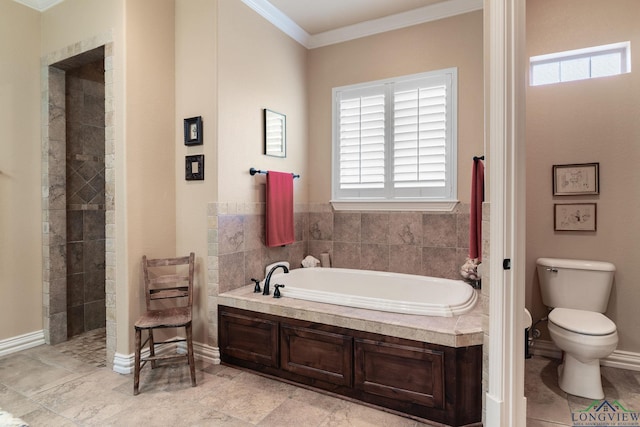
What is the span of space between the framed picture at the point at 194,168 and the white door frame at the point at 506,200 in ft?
6.99

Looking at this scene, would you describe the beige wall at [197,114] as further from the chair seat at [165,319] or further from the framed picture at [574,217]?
the framed picture at [574,217]

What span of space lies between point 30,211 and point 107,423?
6.89ft

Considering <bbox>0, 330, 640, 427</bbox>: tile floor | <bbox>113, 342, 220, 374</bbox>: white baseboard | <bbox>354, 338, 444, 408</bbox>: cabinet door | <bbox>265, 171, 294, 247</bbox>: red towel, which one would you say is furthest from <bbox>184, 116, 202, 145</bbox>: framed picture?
<bbox>354, 338, 444, 408</bbox>: cabinet door

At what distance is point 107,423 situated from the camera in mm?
2014

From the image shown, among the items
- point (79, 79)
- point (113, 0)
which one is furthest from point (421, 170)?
point (79, 79)

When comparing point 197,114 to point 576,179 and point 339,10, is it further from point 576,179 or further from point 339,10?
point 576,179

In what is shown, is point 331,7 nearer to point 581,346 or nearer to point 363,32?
point 363,32

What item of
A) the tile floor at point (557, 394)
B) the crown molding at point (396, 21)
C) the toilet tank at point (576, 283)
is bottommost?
the tile floor at point (557, 394)

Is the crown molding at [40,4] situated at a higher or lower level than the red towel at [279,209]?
higher

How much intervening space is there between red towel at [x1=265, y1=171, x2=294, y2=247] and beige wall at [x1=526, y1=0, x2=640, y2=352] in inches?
83.7

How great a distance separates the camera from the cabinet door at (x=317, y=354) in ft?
7.43

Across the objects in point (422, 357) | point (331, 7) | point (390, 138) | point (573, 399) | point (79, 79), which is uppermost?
point (331, 7)

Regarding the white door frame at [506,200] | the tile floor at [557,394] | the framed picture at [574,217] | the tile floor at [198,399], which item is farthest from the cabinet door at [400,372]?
the framed picture at [574,217]

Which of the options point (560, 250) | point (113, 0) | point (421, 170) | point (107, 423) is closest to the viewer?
point (107, 423)
